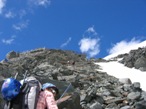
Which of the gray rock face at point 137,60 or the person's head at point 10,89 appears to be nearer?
the person's head at point 10,89

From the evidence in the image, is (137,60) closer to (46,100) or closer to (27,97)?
(46,100)

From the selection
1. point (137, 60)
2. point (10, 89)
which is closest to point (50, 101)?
point (10, 89)

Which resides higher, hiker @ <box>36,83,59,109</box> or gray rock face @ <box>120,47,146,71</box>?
gray rock face @ <box>120,47,146,71</box>

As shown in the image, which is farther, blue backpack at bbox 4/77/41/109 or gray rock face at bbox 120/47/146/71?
gray rock face at bbox 120/47/146/71

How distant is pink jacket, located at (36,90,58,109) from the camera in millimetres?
5754

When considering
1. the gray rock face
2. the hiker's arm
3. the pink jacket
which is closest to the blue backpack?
the pink jacket

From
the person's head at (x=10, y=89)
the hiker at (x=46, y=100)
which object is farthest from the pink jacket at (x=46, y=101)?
→ the person's head at (x=10, y=89)

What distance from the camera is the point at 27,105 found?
570 centimetres

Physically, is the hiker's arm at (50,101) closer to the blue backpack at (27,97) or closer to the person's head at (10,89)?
the blue backpack at (27,97)

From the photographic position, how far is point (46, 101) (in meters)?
5.85

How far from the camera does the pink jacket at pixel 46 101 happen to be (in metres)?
5.75

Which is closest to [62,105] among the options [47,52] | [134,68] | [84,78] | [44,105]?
[44,105]

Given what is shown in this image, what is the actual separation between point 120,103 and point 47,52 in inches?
1025

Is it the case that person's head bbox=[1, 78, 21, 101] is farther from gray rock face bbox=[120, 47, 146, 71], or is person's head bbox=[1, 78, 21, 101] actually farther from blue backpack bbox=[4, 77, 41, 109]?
gray rock face bbox=[120, 47, 146, 71]
